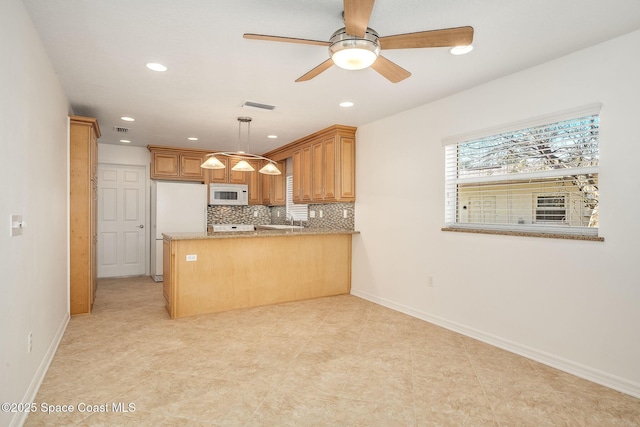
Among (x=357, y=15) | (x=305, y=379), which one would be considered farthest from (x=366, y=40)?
(x=305, y=379)

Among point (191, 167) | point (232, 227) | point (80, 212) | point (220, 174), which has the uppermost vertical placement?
point (191, 167)

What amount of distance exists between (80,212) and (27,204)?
6.60ft

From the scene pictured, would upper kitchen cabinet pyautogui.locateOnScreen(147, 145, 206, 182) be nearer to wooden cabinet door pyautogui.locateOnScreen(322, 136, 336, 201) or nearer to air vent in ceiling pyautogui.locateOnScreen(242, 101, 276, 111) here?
wooden cabinet door pyautogui.locateOnScreen(322, 136, 336, 201)

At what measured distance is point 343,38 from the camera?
6.59ft

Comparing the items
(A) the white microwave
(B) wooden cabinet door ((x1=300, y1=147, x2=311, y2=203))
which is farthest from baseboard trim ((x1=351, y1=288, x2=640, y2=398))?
(A) the white microwave

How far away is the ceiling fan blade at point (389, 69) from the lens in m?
2.28

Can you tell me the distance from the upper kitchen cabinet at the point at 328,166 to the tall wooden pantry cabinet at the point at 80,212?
2879mm

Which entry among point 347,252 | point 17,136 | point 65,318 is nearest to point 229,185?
point 347,252

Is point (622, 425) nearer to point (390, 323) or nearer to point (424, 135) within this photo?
point (390, 323)

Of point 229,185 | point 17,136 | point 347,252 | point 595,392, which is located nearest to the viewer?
point 17,136

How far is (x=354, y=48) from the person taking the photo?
6.60 ft

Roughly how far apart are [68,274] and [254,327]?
218 centimetres

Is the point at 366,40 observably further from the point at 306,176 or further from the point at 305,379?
the point at 306,176

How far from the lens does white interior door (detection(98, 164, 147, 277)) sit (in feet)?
20.7
